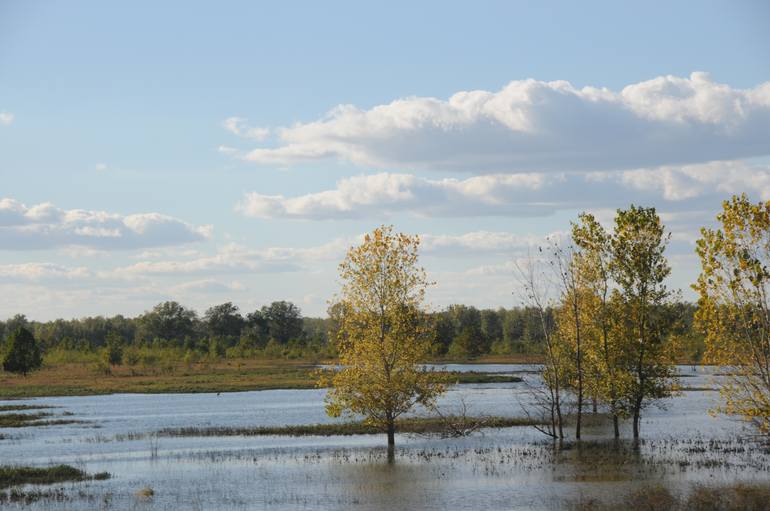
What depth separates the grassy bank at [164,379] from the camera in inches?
3912

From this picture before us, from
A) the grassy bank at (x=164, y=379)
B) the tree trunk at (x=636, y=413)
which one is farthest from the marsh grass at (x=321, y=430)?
the grassy bank at (x=164, y=379)

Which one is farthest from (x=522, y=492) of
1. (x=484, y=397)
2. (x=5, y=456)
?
(x=484, y=397)

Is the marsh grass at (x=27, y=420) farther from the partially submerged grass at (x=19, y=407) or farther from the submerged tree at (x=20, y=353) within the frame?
the submerged tree at (x=20, y=353)

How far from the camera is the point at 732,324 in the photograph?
1214 inches

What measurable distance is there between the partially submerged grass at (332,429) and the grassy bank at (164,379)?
2538cm

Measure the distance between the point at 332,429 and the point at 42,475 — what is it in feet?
69.0

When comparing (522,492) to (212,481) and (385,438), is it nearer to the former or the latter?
(212,481)

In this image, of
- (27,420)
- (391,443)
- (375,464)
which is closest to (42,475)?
(375,464)

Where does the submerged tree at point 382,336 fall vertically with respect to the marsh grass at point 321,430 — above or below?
above

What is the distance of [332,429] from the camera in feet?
184

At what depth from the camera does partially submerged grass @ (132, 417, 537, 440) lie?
55.0m

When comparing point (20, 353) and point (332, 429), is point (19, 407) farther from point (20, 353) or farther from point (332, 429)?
point (20, 353)

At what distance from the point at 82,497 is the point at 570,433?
30259 mm

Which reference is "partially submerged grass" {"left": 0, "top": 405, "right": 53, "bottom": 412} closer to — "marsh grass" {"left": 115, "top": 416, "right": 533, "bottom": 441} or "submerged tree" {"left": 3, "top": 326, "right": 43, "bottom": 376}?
"marsh grass" {"left": 115, "top": 416, "right": 533, "bottom": 441}
